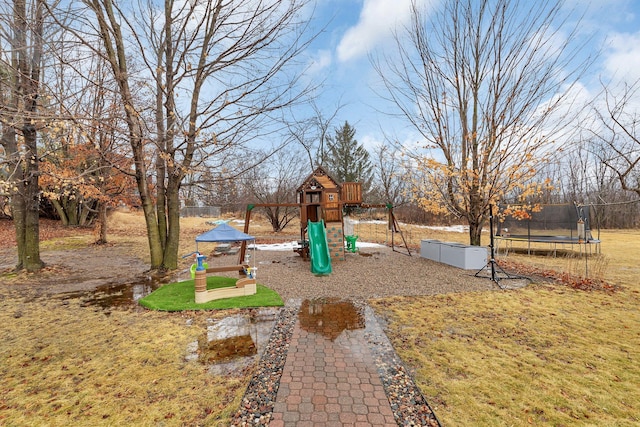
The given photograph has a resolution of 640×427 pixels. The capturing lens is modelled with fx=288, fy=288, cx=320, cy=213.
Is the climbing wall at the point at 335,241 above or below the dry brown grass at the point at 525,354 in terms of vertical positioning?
above

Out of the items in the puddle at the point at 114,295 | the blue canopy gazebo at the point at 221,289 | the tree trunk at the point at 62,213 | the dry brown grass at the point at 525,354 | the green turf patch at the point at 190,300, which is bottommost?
the dry brown grass at the point at 525,354

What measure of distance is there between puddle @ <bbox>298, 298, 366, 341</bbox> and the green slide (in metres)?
2.74

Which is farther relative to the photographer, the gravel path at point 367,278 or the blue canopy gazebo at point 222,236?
the gravel path at point 367,278

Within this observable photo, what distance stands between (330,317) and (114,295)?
5.31 meters

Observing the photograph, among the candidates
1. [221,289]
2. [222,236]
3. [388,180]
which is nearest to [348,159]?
[388,180]

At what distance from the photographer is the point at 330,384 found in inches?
128

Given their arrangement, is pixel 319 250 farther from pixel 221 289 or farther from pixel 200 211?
pixel 200 211

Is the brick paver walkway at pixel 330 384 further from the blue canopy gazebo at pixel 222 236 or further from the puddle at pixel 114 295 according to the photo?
the puddle at pixel 114 295

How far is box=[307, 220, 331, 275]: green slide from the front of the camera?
9245mm

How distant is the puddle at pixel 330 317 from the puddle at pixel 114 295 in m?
3.81

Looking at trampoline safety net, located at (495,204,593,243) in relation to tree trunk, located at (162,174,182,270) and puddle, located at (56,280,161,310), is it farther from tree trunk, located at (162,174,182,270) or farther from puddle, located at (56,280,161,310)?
puddle, located at (56,280,161,310)

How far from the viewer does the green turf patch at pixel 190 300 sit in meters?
5.98

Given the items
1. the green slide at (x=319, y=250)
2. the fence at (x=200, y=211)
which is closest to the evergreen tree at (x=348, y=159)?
the fence at (x=200, y=211)

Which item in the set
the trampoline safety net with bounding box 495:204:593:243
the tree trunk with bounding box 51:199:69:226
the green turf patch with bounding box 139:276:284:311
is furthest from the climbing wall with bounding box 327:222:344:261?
the tree trunk with bounding box 51:199:69:226
